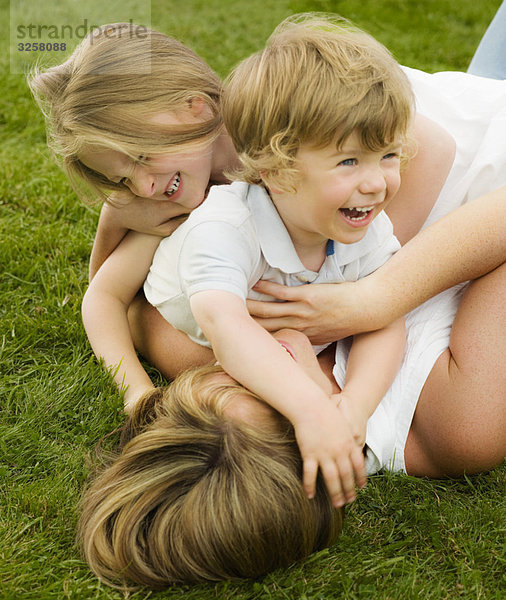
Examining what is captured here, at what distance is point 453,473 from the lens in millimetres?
2369

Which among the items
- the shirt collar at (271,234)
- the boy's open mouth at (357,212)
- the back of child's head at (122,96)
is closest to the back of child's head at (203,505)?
the shirt collar at (271,234)

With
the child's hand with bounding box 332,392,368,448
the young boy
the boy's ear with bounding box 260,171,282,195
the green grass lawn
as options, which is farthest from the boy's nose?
the green grass lawn

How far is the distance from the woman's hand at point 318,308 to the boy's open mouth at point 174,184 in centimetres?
45

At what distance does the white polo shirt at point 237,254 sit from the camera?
2.11 meters

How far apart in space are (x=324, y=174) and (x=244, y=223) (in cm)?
28

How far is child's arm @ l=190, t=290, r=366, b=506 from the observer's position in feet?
6.28

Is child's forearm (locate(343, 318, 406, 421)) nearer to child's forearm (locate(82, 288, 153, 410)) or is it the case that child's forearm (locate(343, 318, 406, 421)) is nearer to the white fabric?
the white fabric

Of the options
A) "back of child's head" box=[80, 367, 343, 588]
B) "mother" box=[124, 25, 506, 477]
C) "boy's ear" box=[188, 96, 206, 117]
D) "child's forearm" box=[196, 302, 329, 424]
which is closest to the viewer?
"back of child's head" box=[80, 367, 343, 588]

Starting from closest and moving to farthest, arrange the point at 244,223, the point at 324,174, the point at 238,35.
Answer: the point at 324,174 < the point at 244,223 < the point at 238,35

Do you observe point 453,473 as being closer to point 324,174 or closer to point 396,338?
point 396,338

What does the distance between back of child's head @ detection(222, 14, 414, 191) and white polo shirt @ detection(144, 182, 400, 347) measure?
14 centimetres

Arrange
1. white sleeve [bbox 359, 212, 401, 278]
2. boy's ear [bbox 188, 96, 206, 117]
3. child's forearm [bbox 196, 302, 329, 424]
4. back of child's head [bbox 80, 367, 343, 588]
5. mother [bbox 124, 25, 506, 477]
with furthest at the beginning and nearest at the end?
boy's ear [bbox 188, 96, 206, 117], white sleeve [bbox 359, 212, 401, 278], mother [bbox 124, 25, 506, 477], child's forearm [bbox 196, 302, 329, 424], back of child's head [bbox 80, 367, 343, 588]

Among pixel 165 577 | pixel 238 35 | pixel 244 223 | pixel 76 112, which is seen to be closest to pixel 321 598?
pixel 165 577

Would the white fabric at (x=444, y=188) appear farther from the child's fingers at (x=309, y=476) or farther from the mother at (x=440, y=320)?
the child's fingers at (x=309, y=476)
